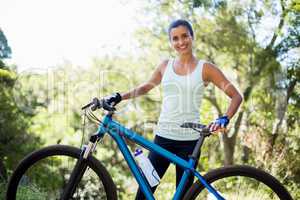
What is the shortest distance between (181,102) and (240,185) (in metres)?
0.58

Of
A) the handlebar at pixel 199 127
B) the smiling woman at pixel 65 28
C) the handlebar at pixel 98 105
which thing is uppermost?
the smiling woman at pixel 65 28

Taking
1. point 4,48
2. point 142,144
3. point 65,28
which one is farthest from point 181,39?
point 65,28

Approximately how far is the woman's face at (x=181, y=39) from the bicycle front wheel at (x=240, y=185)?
→ 69 cm

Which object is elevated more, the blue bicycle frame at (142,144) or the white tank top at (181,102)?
the white tank top at (181,102)

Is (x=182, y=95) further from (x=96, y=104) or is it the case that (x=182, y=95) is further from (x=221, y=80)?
(x=96, y=104)

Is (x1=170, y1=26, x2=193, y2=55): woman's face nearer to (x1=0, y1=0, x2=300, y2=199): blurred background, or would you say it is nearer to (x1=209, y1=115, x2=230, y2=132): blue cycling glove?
(x1=209, y1=115, x2=230, y2=132): blue cycling glove

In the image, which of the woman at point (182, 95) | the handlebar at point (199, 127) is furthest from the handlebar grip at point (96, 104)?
the handlebar at point (199, 127)

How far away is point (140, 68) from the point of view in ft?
34.8

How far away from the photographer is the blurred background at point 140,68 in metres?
6.87

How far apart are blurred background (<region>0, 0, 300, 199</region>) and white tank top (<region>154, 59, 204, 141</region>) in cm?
219

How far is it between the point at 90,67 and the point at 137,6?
3.48 m

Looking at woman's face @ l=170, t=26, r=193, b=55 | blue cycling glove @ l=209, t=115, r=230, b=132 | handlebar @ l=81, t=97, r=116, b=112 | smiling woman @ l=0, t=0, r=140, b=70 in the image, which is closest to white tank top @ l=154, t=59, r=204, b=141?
woman's face @ l=170, t=26, r=193, b=55

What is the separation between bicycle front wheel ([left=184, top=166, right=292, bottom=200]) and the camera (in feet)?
7.45

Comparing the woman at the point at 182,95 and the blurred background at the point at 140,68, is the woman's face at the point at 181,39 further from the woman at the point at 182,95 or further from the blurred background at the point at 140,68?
the blurred background at the point at 140,68
